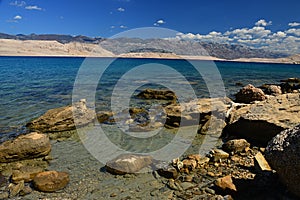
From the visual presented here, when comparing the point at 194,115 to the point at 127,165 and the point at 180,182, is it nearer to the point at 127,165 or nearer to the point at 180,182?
the point at 127,165

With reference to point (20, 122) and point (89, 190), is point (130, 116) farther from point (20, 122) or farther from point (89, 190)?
point (89, 190)

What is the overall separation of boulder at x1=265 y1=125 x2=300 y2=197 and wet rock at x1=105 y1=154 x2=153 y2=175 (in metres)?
3.01

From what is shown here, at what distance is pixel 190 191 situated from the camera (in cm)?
531

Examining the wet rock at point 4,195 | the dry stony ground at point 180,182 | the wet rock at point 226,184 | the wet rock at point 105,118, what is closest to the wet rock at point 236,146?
the dry stony ground at point 180,182

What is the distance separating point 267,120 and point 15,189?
6.81m

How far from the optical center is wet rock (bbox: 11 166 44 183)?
580cm

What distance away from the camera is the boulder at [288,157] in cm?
421

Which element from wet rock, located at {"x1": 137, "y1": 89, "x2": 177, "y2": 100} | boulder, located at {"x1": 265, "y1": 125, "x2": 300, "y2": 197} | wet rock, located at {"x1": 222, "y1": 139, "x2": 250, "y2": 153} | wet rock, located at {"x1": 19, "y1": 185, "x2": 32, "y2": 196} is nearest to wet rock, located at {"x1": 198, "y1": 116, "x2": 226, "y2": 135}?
wet rock, located at {"x1": 222, "y1": 139, "x2": 250, "y2": 153}

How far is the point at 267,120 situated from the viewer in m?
7.50

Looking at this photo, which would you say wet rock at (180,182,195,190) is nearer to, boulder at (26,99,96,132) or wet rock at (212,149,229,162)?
wet rock at (212,149,229,162)

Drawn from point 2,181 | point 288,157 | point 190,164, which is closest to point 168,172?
point 190,164

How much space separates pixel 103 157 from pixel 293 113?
18.8 ft

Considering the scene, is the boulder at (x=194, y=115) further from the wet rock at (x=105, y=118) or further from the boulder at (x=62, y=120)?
the boulder at (x=62, y=120)

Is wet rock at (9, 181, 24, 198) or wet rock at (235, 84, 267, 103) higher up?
wet rock at (235, 84, 267, 103)
